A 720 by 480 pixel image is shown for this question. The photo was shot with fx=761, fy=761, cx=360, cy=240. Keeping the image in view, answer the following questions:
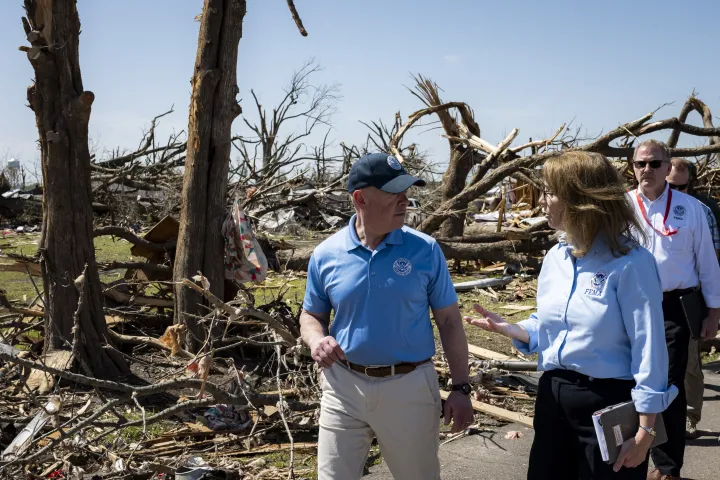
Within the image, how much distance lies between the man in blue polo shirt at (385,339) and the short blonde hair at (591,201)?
0.58m

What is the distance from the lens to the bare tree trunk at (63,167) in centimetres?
595

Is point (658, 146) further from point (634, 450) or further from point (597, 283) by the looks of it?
point (634, 450)

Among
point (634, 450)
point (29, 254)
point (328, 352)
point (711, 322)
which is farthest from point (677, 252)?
point (29, 254)

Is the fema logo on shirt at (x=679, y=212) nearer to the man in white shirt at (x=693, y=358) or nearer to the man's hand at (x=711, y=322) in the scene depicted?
the man in white shirt at (x=693, y=358)

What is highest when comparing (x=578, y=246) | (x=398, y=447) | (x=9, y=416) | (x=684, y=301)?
(x=578, y=246)

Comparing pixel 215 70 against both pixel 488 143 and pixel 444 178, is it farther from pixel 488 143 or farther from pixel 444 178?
pixel 444 178

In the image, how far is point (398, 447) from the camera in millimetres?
3016

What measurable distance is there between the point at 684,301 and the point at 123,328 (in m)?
5.36

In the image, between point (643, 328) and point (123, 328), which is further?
point (123, 328)

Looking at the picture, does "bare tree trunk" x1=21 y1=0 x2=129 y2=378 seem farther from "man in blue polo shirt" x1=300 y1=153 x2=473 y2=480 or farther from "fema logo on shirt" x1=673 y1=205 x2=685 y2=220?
"fema logo on shirt" x1=673 y1=205 x2=685 y2=220

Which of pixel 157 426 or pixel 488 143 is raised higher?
pixel 488 143

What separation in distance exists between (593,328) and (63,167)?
4.68 meters

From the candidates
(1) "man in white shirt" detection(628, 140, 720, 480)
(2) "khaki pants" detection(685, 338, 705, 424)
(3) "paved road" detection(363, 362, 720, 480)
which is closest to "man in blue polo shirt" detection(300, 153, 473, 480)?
(3) "paved road" detection(363, 362, 720, 480)

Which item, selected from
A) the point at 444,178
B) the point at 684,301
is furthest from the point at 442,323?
the point at 444,178
